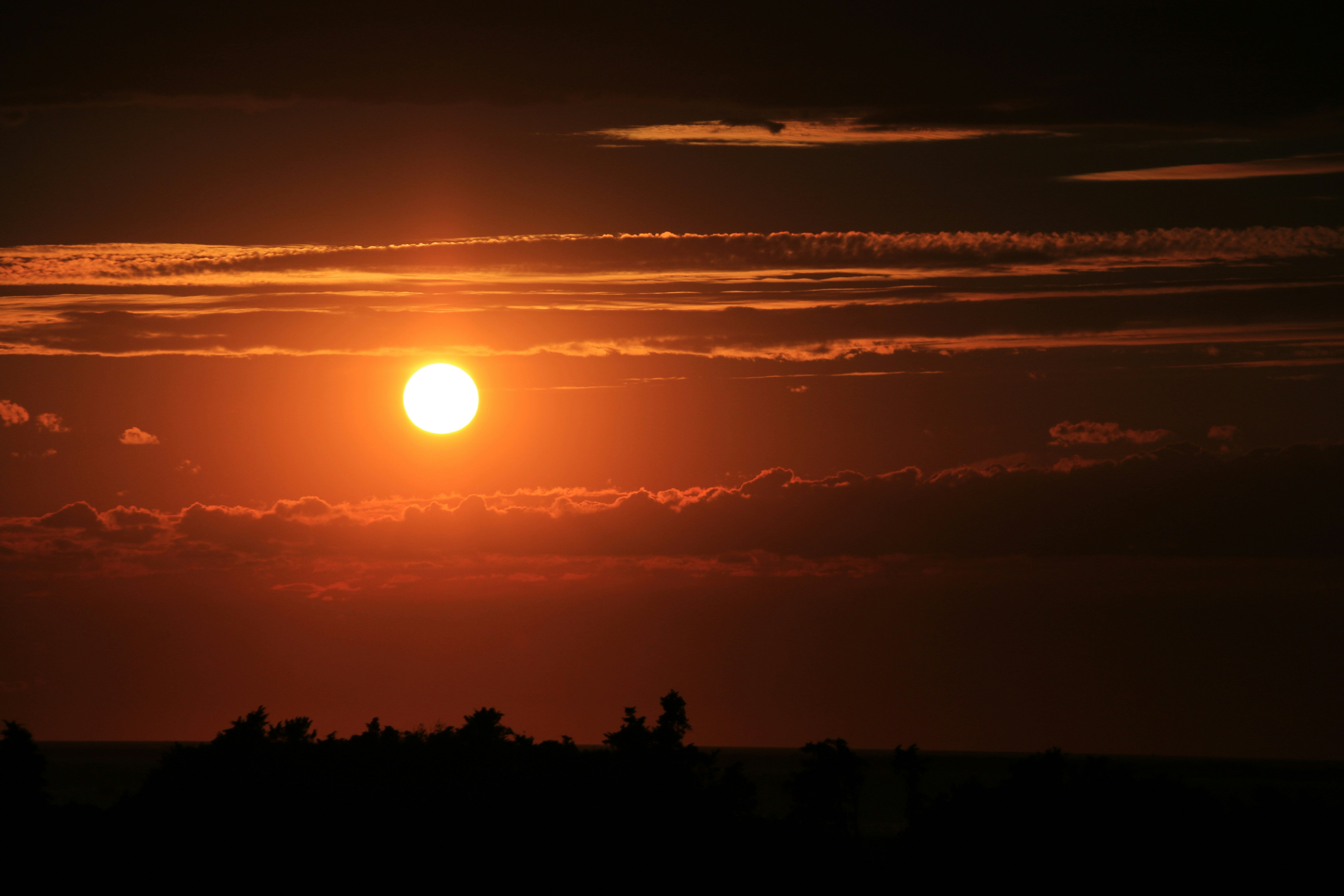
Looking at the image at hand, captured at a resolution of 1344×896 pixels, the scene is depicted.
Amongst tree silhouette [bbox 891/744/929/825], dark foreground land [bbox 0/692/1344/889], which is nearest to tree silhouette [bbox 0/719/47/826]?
dark foreground land [bbox 0/692/1344/889]

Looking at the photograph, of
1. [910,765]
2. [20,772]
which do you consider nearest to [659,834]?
[20,772]

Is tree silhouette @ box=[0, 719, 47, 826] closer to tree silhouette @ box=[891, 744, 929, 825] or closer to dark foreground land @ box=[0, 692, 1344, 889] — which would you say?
dark foreground land @ box=[0, 692, 1344, 889]

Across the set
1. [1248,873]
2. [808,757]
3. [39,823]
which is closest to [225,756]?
[39,823]

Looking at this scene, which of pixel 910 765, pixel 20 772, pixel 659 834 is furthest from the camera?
pixel 910 765

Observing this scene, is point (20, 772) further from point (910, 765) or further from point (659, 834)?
point (910, 765)

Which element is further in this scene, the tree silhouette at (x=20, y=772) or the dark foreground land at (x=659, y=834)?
the tree silhouette at (x=20, y=772)

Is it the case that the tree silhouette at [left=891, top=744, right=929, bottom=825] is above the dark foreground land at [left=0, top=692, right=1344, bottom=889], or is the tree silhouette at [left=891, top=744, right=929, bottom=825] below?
above

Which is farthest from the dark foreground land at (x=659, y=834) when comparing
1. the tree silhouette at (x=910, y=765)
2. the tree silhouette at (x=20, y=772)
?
the tree silhouette at (x=910, y=765)

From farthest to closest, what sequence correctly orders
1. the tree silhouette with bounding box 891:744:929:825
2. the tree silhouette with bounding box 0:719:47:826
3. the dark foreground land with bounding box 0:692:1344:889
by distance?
1. the tree silhouette with bounding box 891:744:929:825
2. the tree silhouette with bounding box 0:719:47:826
3. the dark foreground land with bounding box 0:692:1344:889

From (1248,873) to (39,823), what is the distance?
4616cm

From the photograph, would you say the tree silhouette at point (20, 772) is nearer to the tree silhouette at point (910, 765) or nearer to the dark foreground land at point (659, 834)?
the dark foreground land at point (659, 834)

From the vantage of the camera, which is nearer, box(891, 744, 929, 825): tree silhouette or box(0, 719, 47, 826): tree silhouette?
box(0, 719, 47, 826): tree silhouette

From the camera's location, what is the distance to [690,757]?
3595 inches

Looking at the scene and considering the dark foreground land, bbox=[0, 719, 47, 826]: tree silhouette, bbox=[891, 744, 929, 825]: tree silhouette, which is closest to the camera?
the dark foreground land
